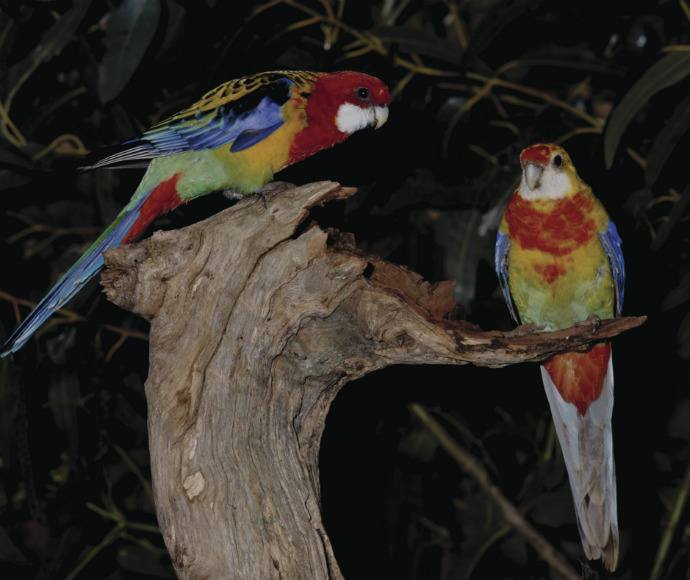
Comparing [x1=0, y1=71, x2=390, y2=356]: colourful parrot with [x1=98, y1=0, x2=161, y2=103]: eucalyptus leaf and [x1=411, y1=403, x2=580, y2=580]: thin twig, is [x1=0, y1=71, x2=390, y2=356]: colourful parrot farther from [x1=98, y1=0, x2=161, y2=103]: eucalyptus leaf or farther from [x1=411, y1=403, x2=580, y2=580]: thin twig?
[x1=411, y1=403, x2=580, y2=580]: thin twig

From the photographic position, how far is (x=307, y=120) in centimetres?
193

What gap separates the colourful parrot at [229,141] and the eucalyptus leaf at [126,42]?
32 cm

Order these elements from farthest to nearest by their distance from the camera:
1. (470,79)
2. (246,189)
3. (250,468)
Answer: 1. (470,79)
2. (246,189)
3. (250,468)

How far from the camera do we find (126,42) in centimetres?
215

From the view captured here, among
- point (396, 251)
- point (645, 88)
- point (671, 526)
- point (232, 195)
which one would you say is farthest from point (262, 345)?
point (671, 526)

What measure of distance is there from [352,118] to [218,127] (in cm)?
37

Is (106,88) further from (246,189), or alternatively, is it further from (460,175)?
(460,175)

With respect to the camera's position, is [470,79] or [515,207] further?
[470,79]

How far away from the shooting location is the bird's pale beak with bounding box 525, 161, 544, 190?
196 centimetres

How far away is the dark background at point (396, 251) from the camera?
7.86ft

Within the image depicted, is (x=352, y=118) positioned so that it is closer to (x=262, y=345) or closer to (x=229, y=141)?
(x=229, y=141)

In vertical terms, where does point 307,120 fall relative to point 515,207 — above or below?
above

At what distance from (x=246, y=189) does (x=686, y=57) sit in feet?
4.10

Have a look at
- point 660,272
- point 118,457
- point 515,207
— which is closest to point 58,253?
point 118,457
